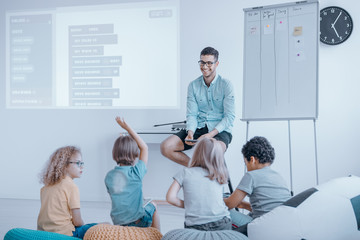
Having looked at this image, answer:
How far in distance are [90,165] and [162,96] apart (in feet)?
3.72

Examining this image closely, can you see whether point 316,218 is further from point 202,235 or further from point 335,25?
point 335,25

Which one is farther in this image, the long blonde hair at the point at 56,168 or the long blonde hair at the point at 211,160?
the long blonde hair at the point at 56,168

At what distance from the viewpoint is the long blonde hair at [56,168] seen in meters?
1.90

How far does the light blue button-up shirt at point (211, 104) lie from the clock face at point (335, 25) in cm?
121

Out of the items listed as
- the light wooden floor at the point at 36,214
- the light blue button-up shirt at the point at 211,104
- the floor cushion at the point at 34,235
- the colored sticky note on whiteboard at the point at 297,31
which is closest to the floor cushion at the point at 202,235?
the floor cushion at the point at 34,235

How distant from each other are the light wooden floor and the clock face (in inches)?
87.0

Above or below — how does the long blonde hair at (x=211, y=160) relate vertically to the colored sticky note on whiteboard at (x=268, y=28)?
below

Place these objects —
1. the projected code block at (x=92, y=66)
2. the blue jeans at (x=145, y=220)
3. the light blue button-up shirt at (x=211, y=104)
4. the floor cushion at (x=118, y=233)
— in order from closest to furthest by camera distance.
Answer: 1. the floor cushion at (x=118, y=233)
2. the blue jeans at (x=145, y=220)
3. the light blue button-up shirt at (x=211, y=104)
4. the projected code block at (x=92, y=66)

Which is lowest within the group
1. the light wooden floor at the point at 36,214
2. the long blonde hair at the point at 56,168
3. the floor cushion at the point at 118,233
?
the light wooden floor at the point at 36,214

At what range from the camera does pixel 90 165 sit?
4062 millimetres

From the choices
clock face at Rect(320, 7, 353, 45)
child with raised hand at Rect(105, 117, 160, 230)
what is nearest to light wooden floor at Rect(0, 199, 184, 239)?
child with raised hand at Rect(105, 117, 160, 230)

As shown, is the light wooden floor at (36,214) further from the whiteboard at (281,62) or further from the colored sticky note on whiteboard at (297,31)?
the colored sticky note on whiteboard at (297,31)

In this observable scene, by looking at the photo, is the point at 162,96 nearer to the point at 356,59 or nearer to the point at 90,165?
the point at 90,165

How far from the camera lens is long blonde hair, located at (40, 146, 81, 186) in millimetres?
1897
